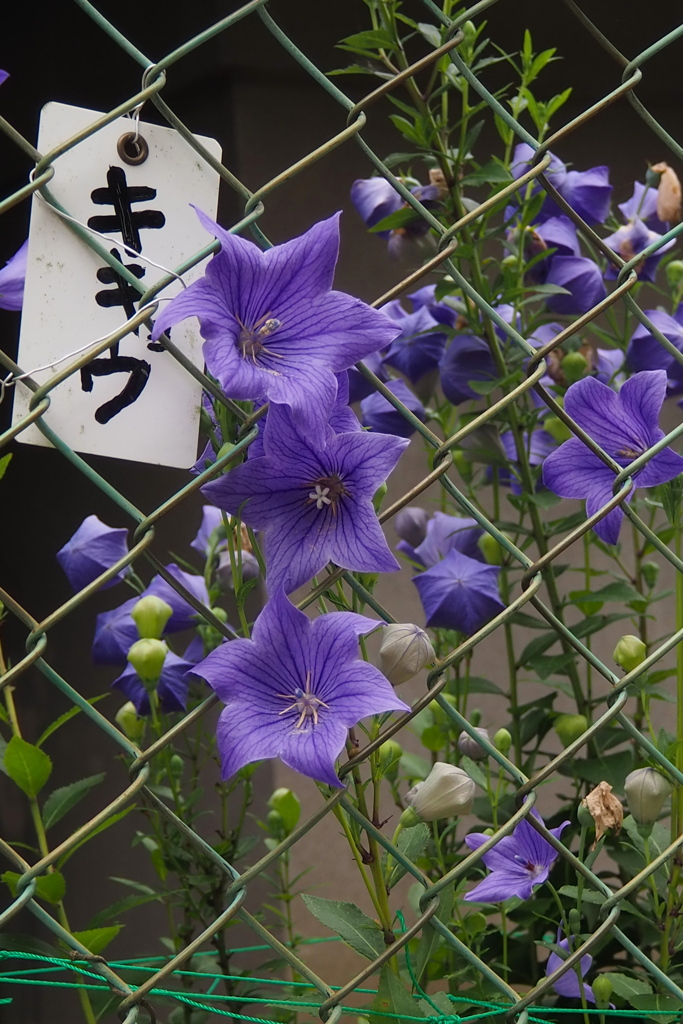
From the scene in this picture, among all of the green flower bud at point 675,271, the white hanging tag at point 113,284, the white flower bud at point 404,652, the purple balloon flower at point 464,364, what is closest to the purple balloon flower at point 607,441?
the white flower bud at point 404,652

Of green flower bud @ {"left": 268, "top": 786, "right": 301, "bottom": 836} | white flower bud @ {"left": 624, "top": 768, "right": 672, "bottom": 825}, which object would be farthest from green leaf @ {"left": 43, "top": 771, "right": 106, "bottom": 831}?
white flower bud @ {"left": 624, "top": 768, "right": 672, "bottom": 825}

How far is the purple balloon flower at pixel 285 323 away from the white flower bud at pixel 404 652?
Result: 0.14 metres

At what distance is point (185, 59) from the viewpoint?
1612 millimetres

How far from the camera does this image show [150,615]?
797 millimetres

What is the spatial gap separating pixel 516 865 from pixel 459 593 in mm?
248

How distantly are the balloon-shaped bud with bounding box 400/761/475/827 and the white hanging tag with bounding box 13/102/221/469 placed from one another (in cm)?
24

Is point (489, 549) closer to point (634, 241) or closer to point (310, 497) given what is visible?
point (634, 241)

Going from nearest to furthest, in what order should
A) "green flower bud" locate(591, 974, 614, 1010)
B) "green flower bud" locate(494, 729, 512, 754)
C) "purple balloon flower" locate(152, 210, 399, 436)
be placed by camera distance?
"purple balloon flower" locate(152, 210, 399, 436), "green flower bud" locate(591, 974, 614, 1010), "green flower bud" locate(494, 729, 512, 754)

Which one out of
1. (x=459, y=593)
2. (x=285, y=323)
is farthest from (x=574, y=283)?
(x=285, y=323)

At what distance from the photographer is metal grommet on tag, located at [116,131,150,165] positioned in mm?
517

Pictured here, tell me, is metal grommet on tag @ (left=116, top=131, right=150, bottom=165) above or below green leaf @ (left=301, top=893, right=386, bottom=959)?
above

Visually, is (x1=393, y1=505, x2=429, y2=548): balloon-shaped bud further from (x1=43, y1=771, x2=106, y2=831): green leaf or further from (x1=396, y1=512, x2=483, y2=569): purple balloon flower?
(x1=43, y1=771, x2=106, y2=831): green leaf

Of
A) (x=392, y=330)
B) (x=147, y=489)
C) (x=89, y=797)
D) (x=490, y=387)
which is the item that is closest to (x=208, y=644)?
(x=490, y=387)

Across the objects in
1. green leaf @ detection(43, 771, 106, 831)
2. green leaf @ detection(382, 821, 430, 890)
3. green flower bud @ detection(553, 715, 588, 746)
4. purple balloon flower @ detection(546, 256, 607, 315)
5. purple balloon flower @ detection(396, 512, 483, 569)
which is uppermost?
green leaf @ detection(43, 771, 106, 831)
